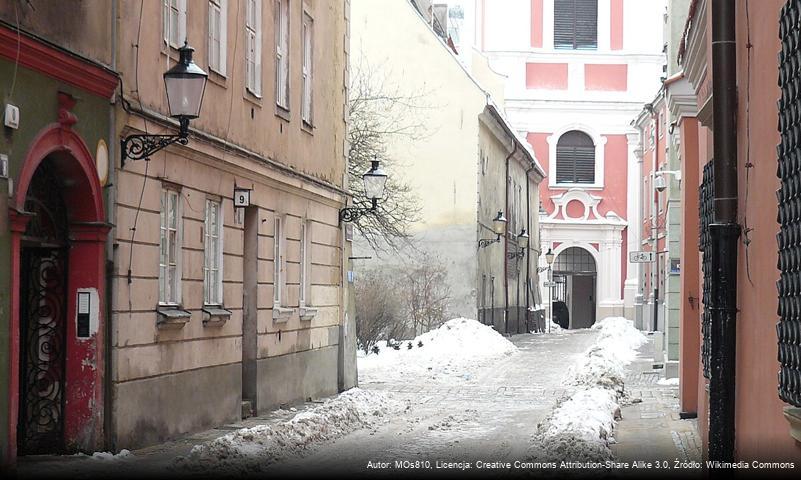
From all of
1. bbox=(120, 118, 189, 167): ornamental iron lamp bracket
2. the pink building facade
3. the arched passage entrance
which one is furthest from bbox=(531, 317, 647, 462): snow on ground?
the arched passage entrance

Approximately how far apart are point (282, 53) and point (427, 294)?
62.9ft

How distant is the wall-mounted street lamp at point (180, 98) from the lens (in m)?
13.2

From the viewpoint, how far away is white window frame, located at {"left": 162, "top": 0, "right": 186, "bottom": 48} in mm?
14609

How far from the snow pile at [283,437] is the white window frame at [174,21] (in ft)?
13.7

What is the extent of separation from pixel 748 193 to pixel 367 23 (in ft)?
94.5

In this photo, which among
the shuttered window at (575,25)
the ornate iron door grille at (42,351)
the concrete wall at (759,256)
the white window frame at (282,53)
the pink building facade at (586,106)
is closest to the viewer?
the concrete wall at (759,256)

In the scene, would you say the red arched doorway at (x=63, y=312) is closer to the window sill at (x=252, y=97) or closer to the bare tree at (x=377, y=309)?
the window sill at (x=252, y=97)

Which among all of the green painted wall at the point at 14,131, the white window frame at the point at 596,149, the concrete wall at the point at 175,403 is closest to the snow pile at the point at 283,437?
the concrete wall at the point at 175,403

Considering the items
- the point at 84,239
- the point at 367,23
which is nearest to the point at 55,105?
the point at 84,239

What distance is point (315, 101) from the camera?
21406 millimetres

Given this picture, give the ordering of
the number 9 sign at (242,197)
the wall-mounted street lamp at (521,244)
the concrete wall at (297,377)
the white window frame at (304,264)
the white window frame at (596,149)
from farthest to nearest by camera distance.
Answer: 1. the white window frame at (596,149)
2. the wall-mounted street lamp at (521,244)
3. the white window frame at (304,264)
4. the concrete wall at (297,377)
5. the number 9 sign at (242,197)

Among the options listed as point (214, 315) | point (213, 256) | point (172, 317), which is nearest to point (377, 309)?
point (213, 256)

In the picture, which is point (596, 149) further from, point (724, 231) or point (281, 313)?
point (724, 231)

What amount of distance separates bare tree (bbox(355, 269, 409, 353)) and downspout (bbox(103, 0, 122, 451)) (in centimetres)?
1903
